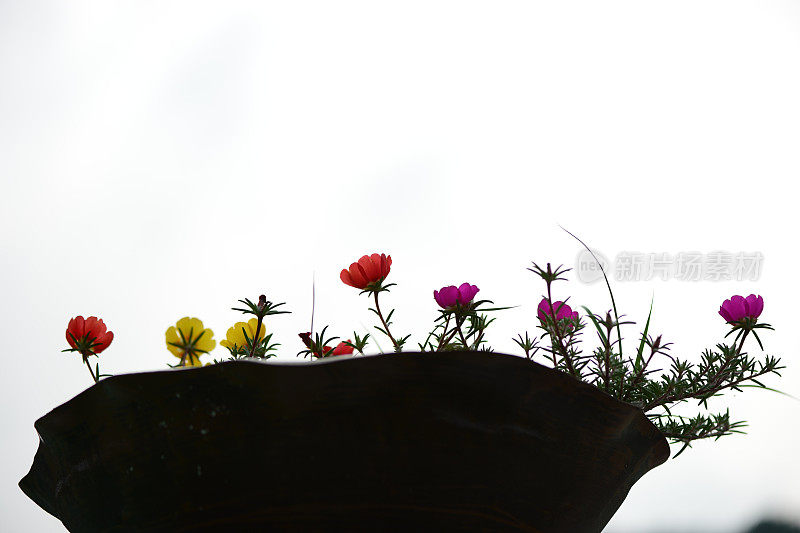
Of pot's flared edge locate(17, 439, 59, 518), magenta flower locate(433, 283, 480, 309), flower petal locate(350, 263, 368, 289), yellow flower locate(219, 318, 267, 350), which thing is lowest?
pot's flared edge locate(17, 439, 59, 518)

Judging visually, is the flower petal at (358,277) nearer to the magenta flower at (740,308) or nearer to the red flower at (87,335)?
the red flower at (87,335)

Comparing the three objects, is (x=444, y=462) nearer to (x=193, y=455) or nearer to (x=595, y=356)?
(x=193, y=455)

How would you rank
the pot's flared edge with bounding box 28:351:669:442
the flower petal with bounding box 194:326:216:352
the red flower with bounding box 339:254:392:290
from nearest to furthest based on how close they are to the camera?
the pot's flared edge with bounding box 28:351:669:442
the flower petal with bounding box 194:326:216:352
the red flower with bounding box 339:254:392:290

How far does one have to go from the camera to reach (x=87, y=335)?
455mm

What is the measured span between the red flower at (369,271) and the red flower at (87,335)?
0.65 ft

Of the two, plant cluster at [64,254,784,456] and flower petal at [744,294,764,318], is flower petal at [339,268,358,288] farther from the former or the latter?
flower petal at [744,294,764,318]

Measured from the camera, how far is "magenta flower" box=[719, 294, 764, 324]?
0.49m

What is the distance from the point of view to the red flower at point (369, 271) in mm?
485

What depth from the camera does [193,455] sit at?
0.26 meters

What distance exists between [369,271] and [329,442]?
9.4 inches

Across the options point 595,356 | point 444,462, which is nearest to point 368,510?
point 444,462

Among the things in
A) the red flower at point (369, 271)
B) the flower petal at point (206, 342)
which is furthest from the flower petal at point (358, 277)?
the flower petal at point (206, 342)

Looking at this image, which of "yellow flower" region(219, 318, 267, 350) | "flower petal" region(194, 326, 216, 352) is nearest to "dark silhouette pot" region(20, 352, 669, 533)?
"flower petal" region(194, 326, 216, 352)

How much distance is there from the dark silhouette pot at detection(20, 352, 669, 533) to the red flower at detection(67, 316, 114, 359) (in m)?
0.17
